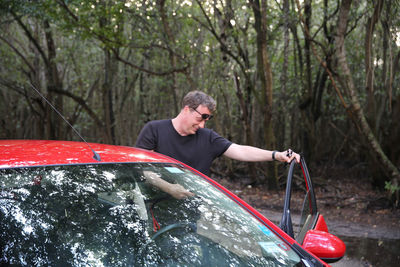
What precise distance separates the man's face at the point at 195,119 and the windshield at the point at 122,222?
1.36 metres

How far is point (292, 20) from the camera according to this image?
29.5ft

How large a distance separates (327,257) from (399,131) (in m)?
7.32

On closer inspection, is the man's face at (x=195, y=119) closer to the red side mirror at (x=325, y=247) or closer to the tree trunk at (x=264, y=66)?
the red side mirror at (x=325, y=247)

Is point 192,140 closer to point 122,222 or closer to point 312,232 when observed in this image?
point 312,232

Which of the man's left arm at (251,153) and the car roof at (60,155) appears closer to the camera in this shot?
the car roof at (60,155)

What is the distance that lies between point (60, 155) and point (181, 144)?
1.61 metres

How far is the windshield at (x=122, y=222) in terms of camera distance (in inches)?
67.0

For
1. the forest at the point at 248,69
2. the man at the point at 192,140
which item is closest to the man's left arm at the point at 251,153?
the man at the point at 192,140

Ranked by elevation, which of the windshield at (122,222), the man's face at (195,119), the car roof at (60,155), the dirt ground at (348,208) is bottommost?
the dirt ground at (348,208)

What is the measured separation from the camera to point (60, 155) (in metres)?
2.16

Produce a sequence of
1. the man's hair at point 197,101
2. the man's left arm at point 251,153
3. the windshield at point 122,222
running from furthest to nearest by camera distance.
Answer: the man's hair at point 197,101 < the man's left arm at point 251,153 < the windshield at point 122,222

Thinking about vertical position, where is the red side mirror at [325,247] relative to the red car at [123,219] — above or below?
below

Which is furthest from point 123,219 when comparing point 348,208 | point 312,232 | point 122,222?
point 348,208

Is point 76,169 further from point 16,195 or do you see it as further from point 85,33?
point 85,33
